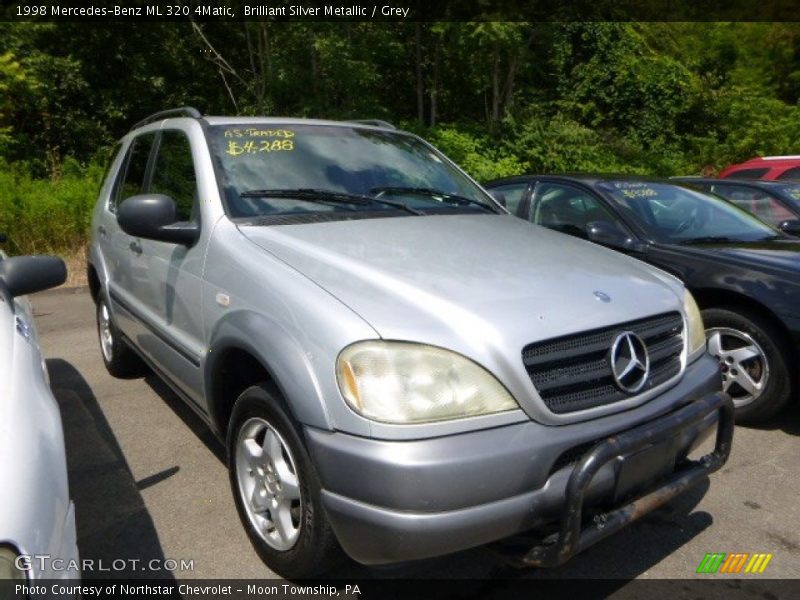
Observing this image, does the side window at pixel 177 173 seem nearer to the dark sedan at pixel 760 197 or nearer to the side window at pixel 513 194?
the side window at pixel 513 194

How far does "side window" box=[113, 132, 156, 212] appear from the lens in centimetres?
399

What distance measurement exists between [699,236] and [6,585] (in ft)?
14.1

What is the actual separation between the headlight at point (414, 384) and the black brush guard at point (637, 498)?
1.03 ft

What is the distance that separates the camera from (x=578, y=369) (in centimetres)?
212

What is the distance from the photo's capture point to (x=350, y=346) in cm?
197

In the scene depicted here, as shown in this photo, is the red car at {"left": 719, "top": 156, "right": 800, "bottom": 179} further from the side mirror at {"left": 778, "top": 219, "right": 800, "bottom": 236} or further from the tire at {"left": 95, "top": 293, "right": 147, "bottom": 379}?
the tire at {"left": 95, "top": 293, "right": 147, "bottom": 379}

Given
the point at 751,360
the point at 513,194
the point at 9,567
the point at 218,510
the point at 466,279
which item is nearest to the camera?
the point at 9,567

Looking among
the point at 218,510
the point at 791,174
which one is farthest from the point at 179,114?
the point at 791,174

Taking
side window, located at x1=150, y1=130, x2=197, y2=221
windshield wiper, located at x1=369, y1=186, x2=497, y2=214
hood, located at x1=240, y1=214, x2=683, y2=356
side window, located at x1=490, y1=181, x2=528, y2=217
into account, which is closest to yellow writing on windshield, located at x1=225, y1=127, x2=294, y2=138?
side window, located at x1=150, y1=130, x2=197, y2=221

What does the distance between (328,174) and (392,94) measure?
47.1 feet

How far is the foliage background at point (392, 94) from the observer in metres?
11.9

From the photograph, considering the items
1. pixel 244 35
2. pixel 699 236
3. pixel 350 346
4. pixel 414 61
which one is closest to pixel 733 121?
pixel 414 61

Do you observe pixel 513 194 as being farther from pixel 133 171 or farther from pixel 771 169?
pixel 771 169

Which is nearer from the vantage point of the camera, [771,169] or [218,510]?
[218,510]
